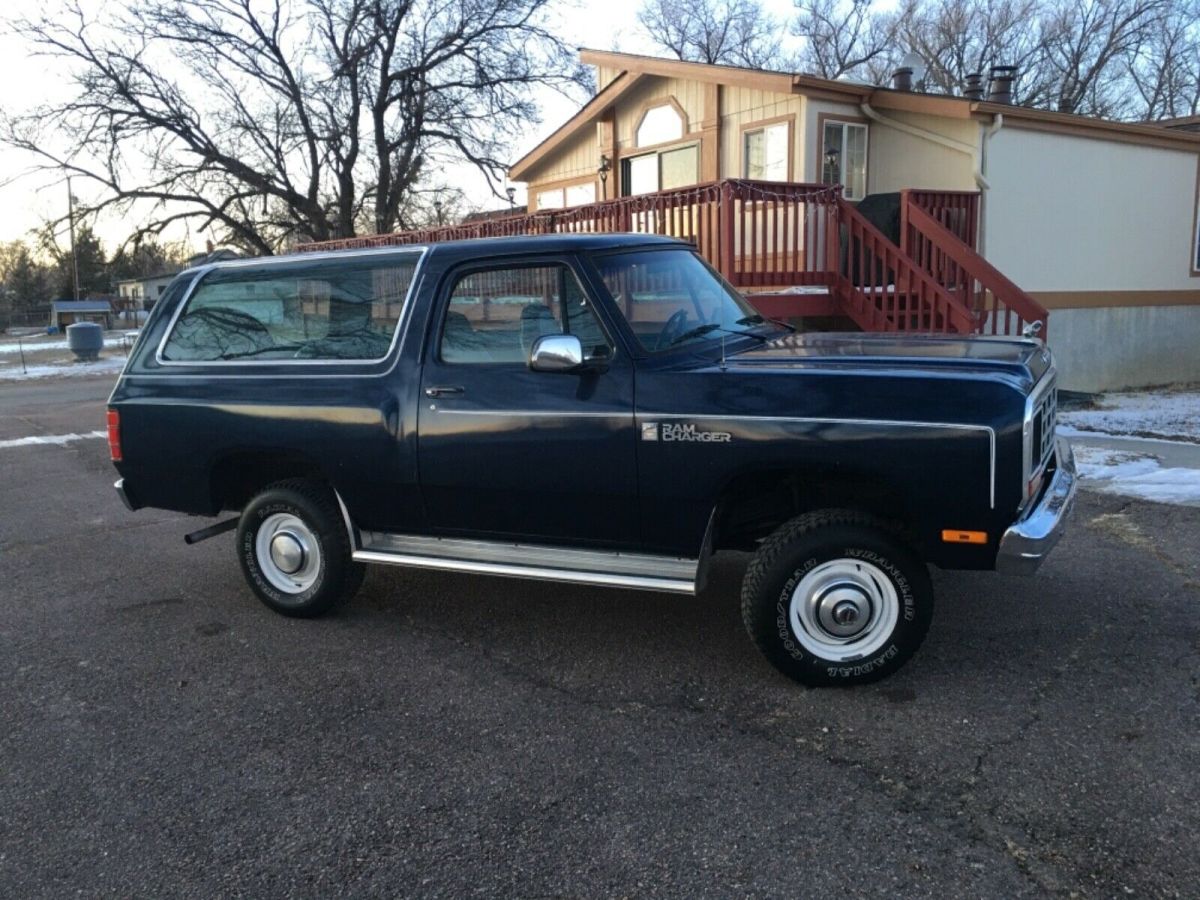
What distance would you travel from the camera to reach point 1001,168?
12977mm

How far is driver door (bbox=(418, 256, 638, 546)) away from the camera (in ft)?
14.0

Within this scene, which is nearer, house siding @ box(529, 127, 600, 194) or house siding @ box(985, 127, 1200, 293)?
house siding @ box(985, 127, 1200, 293)

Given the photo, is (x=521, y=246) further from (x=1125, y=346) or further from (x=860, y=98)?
(x=1125, y=346)

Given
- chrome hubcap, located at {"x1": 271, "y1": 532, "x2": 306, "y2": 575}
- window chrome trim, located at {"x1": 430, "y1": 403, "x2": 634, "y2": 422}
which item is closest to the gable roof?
window chrome trim, located at {"x1": 430, "y1": 403, "x2": 634, "y2": 422}

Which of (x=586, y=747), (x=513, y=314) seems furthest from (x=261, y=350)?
(x=586, y=747)

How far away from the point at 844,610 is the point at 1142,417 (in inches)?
350

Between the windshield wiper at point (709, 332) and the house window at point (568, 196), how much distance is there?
1313 cm

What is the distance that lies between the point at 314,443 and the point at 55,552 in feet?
10.1

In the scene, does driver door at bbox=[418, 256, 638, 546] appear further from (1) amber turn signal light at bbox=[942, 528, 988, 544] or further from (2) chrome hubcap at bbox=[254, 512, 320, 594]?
(1) amber turn signal light at bbox=[942, 528, 988, 544]

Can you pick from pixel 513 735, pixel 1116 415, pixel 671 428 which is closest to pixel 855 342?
pixel 671 428

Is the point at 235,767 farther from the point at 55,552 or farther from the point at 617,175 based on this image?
the point at 617,175

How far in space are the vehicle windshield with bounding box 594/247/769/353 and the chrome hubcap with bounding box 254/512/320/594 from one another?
81.6 inches

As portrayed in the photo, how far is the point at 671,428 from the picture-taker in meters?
4.12

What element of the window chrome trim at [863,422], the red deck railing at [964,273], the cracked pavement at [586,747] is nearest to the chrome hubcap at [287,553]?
→ the cracked pavement at [586,747]
